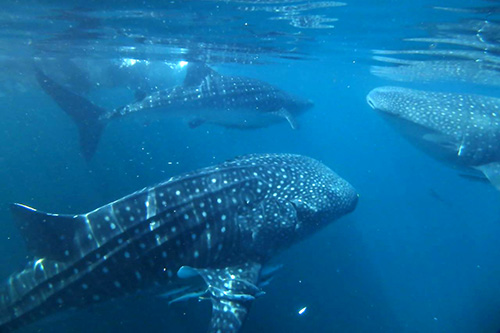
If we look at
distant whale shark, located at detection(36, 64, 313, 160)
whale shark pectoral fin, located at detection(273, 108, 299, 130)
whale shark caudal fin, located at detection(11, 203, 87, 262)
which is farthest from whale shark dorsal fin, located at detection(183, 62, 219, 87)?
whale shark caudal fin, located at detection(11, 203, 87, 262)

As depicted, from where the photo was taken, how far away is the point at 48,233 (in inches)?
184

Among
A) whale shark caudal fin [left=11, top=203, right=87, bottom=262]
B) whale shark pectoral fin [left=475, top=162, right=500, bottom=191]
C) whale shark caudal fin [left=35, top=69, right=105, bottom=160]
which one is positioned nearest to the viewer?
whale shark caudal fin [left=11, top=203, right=87, bottom=262]

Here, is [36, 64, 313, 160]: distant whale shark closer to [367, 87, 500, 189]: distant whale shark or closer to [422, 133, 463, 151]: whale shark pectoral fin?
[367, 87, 500, 189]: distant whale shark

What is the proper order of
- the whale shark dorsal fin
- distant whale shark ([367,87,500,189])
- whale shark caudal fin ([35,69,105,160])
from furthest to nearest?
the whale shark dorsal fin
whale shark caudal fin ([35,69,105,160])
distant whale shark ([367,87,500,189])

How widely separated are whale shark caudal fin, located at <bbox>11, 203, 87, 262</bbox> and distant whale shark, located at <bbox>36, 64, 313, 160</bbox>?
8046 millimetres

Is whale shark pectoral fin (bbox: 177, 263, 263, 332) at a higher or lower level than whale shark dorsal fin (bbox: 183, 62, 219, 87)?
lower

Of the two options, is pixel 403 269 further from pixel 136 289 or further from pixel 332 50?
pixel 136 289

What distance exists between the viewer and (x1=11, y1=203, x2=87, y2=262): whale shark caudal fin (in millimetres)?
4613

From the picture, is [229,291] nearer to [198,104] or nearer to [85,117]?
[198,104]

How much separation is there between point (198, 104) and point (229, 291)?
8869 millimetres

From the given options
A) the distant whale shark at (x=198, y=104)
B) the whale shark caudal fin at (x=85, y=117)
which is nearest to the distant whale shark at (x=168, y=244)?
the distant whale shark at (x=198, y=104)

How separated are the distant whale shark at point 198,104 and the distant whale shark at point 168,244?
6.78 meters

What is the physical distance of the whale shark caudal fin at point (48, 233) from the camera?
461cm

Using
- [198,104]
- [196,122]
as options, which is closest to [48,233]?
[198,104]
